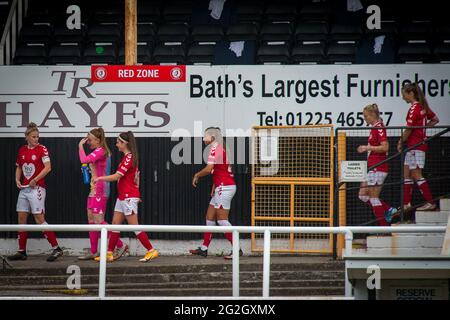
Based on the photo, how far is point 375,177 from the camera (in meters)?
16.2

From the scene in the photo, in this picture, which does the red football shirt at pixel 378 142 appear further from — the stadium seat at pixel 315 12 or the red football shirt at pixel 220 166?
the stadium seat at pixel 315 12

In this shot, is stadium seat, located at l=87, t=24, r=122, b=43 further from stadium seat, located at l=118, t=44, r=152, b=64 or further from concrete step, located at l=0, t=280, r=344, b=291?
concrete step, located at l=0, t=280, r=344, b=291

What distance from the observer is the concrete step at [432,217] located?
49.9 feet

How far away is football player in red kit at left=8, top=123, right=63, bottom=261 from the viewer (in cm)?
1681

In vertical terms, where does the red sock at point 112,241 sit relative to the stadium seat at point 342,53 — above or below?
below

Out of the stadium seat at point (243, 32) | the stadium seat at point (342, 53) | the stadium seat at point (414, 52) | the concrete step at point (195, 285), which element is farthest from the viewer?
the stadium seat at point (243, 32)

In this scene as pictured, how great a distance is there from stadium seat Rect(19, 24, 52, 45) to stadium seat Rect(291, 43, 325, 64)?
13.2ft

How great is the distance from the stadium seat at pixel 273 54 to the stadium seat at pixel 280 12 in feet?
3.22

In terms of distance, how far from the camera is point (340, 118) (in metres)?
17.2

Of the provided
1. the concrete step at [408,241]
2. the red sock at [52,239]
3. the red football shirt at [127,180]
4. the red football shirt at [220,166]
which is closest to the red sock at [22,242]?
the red sock at [52,239]

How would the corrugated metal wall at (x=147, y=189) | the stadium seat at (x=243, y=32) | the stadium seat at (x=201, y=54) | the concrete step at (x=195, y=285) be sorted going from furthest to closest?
the stadium seat at (x=243, y=32) → the stadium seat at (x=201, y=54) → the corrugated metal wall at (x=147, y=189) → the concrete step at (x=195, y=285)

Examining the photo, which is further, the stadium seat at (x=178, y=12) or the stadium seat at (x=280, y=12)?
the stadium seat at (x=178, y=12)

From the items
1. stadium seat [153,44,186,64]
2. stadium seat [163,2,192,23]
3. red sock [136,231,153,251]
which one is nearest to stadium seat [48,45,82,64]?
stadium seat [153,44,186,64]
